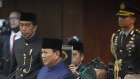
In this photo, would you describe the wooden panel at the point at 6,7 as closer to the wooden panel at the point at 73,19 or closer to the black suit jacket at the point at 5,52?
the black suit jacket at the point at 5,52

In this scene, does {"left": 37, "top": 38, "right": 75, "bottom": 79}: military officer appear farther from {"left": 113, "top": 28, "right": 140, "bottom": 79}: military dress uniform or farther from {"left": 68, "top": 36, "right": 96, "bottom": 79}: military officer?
{"left": 113, "top": 28, "right": 140, "bottom": 79}: military dress uniform

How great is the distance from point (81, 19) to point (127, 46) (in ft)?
12.4

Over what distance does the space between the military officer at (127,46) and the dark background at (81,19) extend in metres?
2.76

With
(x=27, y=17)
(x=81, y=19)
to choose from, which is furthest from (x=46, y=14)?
(x=27, y=17)

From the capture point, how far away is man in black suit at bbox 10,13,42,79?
7.99 metres

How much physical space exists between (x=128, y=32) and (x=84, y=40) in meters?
3.62

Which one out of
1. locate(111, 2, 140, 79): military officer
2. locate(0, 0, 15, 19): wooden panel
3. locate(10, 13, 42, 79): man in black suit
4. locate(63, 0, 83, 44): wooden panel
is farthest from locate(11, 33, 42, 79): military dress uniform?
locate(0, 0, 15, 19): wooden panel

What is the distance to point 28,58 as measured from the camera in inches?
318

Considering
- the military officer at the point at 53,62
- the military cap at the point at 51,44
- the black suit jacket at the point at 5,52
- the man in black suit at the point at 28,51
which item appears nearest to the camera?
the military officer at the point at 53,62

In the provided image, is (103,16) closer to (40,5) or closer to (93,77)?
(40,5)

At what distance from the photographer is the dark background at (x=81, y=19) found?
11328 millimetres

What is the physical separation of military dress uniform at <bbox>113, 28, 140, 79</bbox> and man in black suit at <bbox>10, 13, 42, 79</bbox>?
1341 mm

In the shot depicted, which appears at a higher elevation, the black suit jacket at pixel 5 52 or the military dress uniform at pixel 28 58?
the military dress uniform at pixel 28 58

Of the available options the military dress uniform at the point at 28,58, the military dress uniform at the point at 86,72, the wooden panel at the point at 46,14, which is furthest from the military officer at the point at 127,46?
the wooden panel at the point at 46,14
